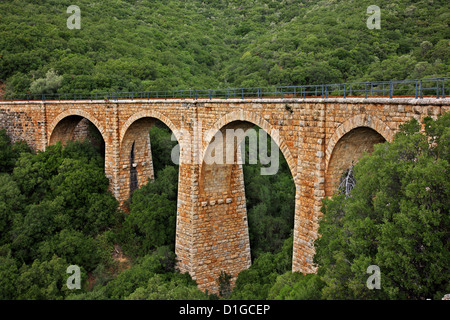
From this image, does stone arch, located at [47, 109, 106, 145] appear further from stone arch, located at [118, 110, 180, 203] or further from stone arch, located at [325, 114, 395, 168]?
stone arch, located at [325, 114, 395, 168]

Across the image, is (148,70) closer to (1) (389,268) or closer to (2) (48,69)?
(2) (48,69)

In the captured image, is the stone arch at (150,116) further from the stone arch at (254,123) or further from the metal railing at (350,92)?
the stone arch at (254,123)

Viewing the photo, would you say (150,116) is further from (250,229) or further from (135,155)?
(250,229)

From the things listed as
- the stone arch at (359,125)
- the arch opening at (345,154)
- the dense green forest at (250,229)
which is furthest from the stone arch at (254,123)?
the dense green forest at (250,229)

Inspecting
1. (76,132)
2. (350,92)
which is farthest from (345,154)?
(76,132)

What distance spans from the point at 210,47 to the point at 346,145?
52.9 m

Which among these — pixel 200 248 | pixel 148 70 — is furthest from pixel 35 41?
pixel 200 248

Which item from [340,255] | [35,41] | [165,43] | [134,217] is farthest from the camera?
[165,43]

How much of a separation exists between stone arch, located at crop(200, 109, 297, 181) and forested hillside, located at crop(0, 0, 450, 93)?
15.3 metres

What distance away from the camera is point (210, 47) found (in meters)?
65.9

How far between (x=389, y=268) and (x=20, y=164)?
28539 mm

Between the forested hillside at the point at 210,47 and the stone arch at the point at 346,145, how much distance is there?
15.3 meters

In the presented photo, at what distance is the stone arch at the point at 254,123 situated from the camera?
18.4m

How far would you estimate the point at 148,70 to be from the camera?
1918 inches
